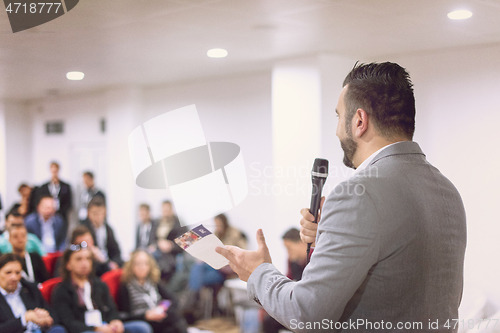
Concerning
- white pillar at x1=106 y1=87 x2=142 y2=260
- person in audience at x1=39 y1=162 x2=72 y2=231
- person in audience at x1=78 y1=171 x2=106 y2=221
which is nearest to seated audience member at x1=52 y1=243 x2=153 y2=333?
white pillar at x1=106 y1=87 x2=142 y2=260

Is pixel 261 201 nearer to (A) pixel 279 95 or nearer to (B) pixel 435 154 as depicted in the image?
(A) pixel 279 95

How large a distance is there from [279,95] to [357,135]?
406cm

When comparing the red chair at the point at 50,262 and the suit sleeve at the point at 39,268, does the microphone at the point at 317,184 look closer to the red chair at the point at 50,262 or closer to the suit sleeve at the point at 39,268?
the suit sleeve at the point at 39,268

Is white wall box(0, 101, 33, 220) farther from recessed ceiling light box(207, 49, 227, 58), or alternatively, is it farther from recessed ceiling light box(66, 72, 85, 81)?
recessed ceiling light box(207, 49, 227, 58)

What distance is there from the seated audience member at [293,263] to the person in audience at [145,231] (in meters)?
2.33

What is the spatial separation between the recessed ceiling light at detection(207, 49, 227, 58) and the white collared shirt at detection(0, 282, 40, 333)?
2.67m

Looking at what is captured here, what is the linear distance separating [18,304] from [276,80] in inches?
127

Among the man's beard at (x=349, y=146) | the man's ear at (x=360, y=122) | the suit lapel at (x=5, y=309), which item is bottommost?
the suit lapel at (x=5, y=309)

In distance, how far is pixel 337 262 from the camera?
105cm

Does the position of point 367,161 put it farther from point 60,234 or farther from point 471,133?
point 60,234

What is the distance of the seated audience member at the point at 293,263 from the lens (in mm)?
4391

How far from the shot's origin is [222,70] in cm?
588

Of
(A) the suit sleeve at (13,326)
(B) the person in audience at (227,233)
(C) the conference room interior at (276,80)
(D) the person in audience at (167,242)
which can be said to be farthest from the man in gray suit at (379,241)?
(B) the person in audience at (227,233)

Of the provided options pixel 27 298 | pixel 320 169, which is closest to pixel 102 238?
pixel 27 298
